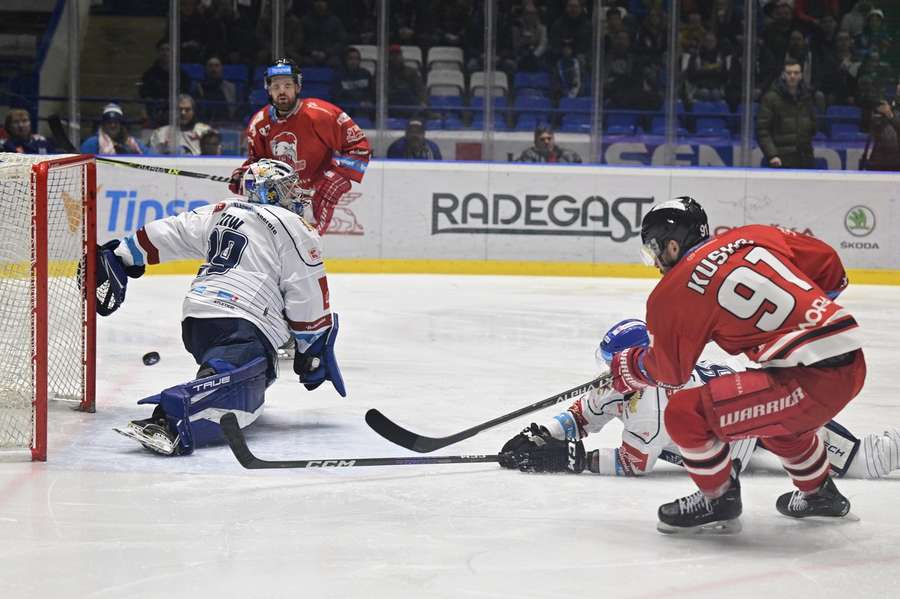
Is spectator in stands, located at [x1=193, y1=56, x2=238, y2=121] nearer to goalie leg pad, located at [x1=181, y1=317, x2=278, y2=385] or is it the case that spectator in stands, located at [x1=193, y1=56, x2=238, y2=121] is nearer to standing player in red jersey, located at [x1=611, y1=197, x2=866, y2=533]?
goalie leg pad, located at [x1=181, y1=317, x2=278, y2=385]

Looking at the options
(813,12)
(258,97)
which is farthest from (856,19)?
(258,97)

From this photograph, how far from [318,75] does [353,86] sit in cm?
30

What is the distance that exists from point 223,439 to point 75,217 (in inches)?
49.0

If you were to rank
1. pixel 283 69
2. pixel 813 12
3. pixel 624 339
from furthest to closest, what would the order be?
1. pixel 813 12
2. pixel 283 69
3. pixel 624 339

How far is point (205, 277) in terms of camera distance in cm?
455

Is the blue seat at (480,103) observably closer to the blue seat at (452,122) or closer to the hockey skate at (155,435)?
the blue seat at (452,122)

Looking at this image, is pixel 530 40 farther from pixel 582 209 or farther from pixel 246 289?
pixel 246 289

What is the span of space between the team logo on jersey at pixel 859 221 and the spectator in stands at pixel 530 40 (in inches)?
95.1

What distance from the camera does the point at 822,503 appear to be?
11.6 ft

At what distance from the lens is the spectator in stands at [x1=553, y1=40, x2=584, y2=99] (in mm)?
9984

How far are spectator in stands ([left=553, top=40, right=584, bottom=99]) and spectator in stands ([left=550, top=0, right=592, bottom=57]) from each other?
39 millimetres

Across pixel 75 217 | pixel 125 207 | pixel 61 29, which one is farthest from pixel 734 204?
pixel 75 217

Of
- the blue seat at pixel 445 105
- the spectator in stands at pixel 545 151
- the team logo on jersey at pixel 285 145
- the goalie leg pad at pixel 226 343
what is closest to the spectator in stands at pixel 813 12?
the spectator in stands at pixel 545 151

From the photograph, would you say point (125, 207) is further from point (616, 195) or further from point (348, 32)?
point (616, 195)
